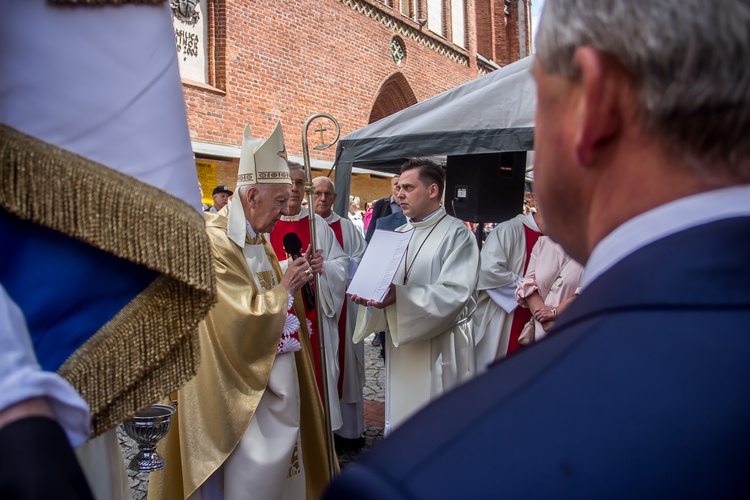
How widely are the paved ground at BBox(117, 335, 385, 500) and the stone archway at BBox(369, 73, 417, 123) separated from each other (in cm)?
862

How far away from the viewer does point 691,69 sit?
0.58 meters

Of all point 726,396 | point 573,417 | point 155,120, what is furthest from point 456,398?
point 155,120

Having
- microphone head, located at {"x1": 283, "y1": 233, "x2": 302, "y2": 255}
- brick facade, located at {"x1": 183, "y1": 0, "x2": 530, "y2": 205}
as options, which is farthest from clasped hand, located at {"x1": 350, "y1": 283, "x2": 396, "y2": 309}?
brick facade, located at {"x1": 183, "y1": 0, "x2": 530, "y2": 205}

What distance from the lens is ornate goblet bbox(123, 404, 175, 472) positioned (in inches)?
81.4

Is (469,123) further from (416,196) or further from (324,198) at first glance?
(324,198)

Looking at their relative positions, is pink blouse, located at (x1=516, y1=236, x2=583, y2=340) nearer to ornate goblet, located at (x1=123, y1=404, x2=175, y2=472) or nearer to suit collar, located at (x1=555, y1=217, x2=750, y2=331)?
ornate goblet, located at (x1=123, y1=404, x2=175, y2=472)

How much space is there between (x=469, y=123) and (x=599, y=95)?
348cm

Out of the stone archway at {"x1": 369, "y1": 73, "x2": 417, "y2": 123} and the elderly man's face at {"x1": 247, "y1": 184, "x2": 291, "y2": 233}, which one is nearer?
the elderly man's face at {"x1": 247, "y1": 184, "x2": 291, "y2": 233}

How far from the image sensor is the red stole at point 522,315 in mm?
4270

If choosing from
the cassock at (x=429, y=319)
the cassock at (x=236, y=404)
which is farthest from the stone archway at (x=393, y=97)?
the cassock at (x=236, y=404)

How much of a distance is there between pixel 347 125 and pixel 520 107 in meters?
9.64

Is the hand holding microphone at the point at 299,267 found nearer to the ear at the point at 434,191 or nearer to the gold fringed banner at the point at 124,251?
the ear at the point at 434,191

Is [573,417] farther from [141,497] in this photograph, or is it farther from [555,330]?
[141,497]

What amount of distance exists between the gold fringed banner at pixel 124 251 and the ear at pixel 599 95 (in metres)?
0.70
